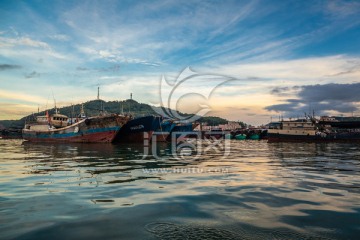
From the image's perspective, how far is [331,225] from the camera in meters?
4.86

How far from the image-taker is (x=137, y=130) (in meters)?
42.3

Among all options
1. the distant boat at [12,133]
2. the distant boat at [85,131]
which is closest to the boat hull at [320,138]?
the distant boat at [85,131]

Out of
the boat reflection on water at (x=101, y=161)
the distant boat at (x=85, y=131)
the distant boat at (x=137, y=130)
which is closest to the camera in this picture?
the boat reflection on water at (x=101, y=161)

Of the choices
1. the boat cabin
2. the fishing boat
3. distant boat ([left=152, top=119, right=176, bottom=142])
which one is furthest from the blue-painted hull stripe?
the fishing boat

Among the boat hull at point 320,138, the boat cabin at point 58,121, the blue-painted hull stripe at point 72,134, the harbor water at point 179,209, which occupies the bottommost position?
the harbor water at point 179,209

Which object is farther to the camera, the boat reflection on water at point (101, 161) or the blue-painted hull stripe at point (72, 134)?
the blue-painted hull stripe at point (72, 134)

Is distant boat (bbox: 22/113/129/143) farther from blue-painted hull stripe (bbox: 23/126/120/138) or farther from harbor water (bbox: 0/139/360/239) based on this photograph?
harbor water (bbox: 0/139/360/239)

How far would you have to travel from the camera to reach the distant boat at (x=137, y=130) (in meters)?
42.1

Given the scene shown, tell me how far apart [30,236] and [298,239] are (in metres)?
4.04

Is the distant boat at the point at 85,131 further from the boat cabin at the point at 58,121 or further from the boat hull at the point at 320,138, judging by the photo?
the boat hull at the point at 320,138

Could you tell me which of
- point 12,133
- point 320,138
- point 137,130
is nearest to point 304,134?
point 320,138

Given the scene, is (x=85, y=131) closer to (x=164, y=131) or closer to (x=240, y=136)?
(x=164, y=131)

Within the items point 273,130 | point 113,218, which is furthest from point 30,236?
point 273,130

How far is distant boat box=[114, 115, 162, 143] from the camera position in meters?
42.1
